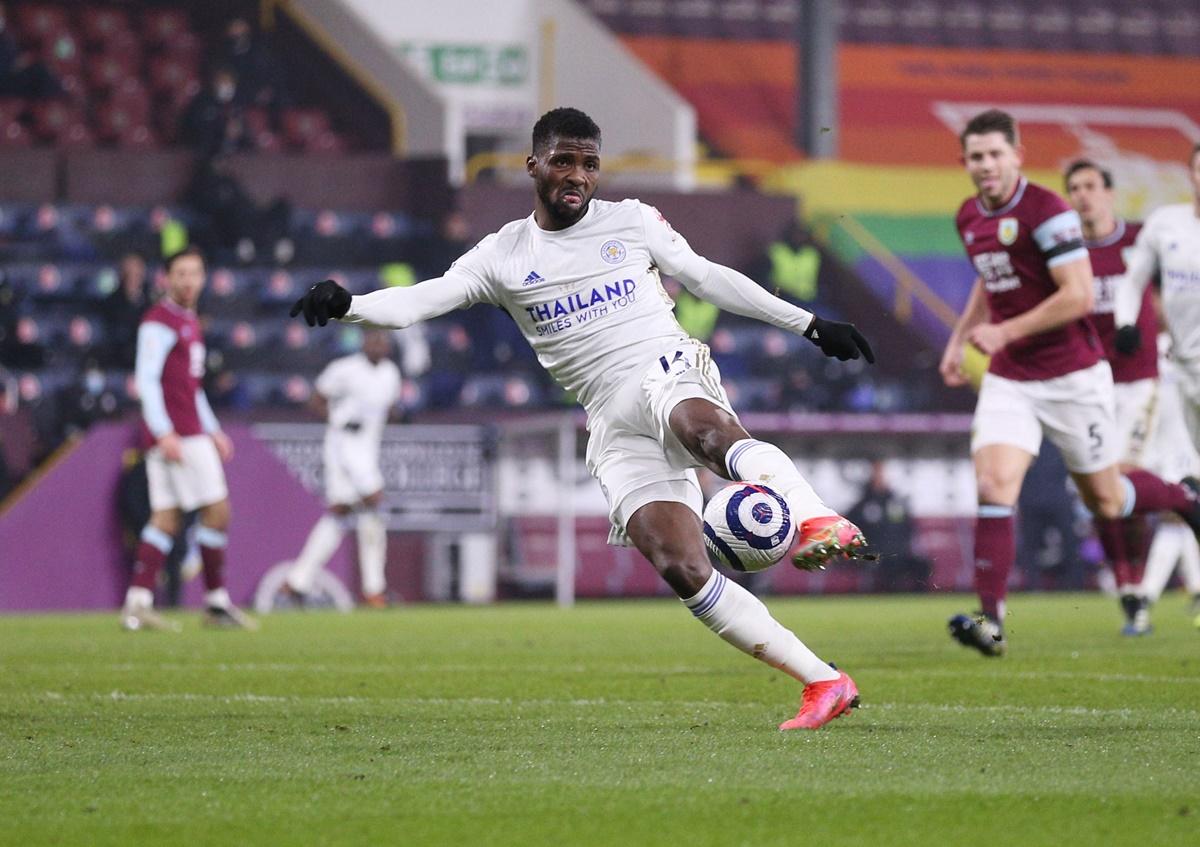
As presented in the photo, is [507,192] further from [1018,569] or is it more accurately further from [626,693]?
[626,693]

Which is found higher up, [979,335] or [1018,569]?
[979,335]

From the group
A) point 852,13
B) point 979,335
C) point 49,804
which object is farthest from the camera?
point 852,13

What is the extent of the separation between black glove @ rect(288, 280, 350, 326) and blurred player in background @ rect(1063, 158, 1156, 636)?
527 cm

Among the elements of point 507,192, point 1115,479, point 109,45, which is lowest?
point 1115,479

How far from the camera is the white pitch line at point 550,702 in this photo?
6.40m

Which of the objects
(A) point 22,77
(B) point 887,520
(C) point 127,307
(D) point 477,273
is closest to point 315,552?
(C) point 127,307

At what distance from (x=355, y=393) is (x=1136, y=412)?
275 inches

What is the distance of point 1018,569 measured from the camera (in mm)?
18422

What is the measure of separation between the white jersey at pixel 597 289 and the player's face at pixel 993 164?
8.31 ft

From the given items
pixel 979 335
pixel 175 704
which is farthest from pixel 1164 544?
pixel 175 704

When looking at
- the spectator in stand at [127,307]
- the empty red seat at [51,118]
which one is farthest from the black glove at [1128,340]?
the empty red seat at [51,118]

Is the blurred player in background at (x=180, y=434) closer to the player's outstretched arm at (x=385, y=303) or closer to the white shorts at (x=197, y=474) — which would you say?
the white shorts at (x=197, y=474)

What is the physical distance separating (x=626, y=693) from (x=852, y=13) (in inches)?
901

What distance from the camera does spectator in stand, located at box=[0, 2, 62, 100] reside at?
68.7 ft
